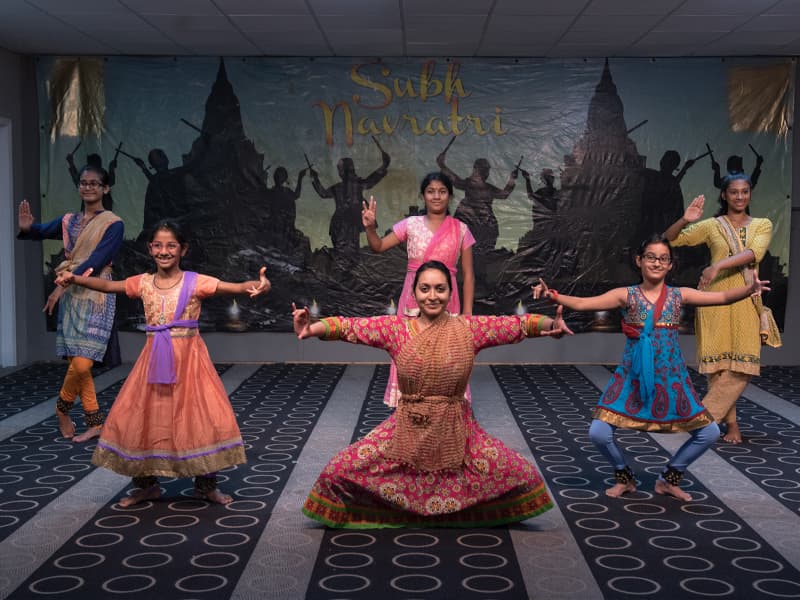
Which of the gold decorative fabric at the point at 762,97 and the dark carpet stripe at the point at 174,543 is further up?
the gold decorative fabric at the point at 762,97

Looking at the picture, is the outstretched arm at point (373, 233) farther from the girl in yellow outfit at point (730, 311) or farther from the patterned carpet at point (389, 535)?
the girl in yellow outfit at point (730, 311)

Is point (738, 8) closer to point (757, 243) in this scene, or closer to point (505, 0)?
point (505, 0)

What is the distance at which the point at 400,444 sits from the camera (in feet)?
11.9

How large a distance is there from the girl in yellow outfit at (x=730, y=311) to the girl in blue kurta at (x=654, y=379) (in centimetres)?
115

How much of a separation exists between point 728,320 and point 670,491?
5.27ft

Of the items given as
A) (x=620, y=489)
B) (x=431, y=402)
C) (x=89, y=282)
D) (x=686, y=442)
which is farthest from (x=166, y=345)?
(x=686, y=442)

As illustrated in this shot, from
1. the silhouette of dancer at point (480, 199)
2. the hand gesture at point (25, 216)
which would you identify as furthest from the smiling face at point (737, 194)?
the hand gesture at point (25, 216)

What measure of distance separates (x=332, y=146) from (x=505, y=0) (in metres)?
2.48

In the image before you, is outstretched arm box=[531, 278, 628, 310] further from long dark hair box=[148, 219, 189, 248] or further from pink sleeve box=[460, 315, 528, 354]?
long dark hair box=[148, 219, 189, 248]

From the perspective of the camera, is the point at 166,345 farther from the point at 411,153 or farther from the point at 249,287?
the point at 411,153

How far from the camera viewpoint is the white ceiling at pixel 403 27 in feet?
21.9

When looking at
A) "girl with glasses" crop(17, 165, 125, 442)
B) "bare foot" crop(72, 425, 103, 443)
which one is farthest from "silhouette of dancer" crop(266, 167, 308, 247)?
"bare foot" crop(72, 425, 103, 443)

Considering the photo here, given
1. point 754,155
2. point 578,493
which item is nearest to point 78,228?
point 578,493

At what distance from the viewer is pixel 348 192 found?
8516mm
